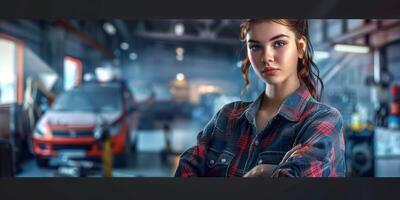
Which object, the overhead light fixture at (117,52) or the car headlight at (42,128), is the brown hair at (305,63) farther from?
the car headlight at (42,128)

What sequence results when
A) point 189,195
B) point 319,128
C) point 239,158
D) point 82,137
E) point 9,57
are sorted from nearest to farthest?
point 319,128
point 239,158
point 189,195
point 9,57
point 82,137

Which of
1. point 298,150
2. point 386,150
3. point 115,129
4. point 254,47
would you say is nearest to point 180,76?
point 115,129

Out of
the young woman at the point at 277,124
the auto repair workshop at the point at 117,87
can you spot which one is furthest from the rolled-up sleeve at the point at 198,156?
the auto repair workshop at the point at 117,87

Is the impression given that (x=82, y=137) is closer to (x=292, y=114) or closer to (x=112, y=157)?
(x=112, y=157)

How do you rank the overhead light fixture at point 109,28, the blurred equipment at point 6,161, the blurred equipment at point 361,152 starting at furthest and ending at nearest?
the blurred equipment at point 361,152 → the overhead light fixture at point 109,28 → the blurred equipment at point 6,161

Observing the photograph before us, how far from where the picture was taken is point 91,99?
3.45 meters

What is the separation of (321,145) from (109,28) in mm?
1677

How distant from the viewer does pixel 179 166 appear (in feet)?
7.86

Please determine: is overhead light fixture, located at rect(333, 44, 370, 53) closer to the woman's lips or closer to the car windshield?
the woman's lips

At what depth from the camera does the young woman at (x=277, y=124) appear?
2.14m

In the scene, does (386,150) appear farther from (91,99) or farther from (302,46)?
(91,99)

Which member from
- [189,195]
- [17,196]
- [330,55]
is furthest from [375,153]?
[17,196]

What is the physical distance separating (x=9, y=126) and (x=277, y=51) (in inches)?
84.4

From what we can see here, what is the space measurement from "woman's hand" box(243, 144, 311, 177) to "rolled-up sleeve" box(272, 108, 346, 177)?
0.04 feet
